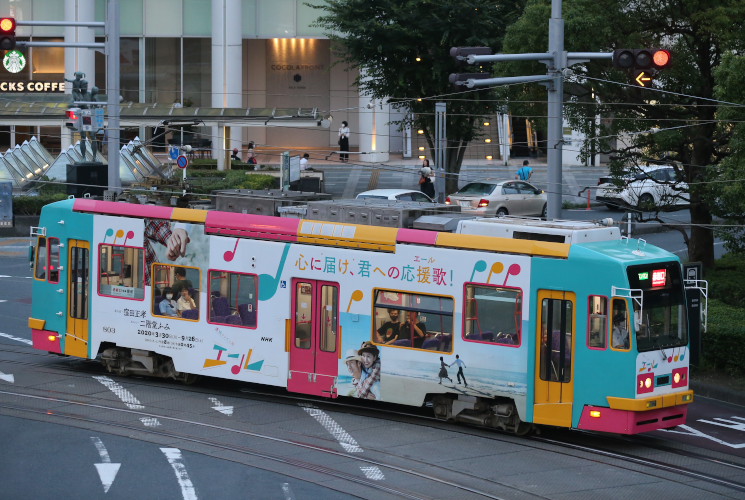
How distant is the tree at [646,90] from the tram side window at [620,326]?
29.8ft

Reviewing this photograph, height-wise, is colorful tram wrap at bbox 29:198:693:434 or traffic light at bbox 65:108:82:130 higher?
traffic light at bbox 65:108:82:130

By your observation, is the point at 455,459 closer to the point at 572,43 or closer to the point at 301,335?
the point at 301,335

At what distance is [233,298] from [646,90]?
1061 cm

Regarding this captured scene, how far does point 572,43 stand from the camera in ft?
80.3

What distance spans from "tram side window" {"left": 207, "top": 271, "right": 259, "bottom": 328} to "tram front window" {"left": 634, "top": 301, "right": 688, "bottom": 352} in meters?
5.93

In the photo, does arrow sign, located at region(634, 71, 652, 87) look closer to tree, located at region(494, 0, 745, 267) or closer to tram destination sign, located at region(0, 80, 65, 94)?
tree, located at region(494, 0, 745, 267)

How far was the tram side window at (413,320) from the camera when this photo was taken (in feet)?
55.6

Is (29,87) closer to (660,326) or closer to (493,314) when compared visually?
(493,314)

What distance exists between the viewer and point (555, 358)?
52.7 feet

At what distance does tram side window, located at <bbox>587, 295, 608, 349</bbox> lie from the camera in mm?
15648

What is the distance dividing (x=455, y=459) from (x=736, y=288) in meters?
11.3

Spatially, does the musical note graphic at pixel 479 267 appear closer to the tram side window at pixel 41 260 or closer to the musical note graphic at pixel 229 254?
the musical note graphic at pixel 229 254

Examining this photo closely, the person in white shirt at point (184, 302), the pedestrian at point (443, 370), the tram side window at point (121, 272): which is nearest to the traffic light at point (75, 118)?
the tram side window at point (121, 272)

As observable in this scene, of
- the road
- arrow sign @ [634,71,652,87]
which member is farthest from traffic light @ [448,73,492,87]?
the road
